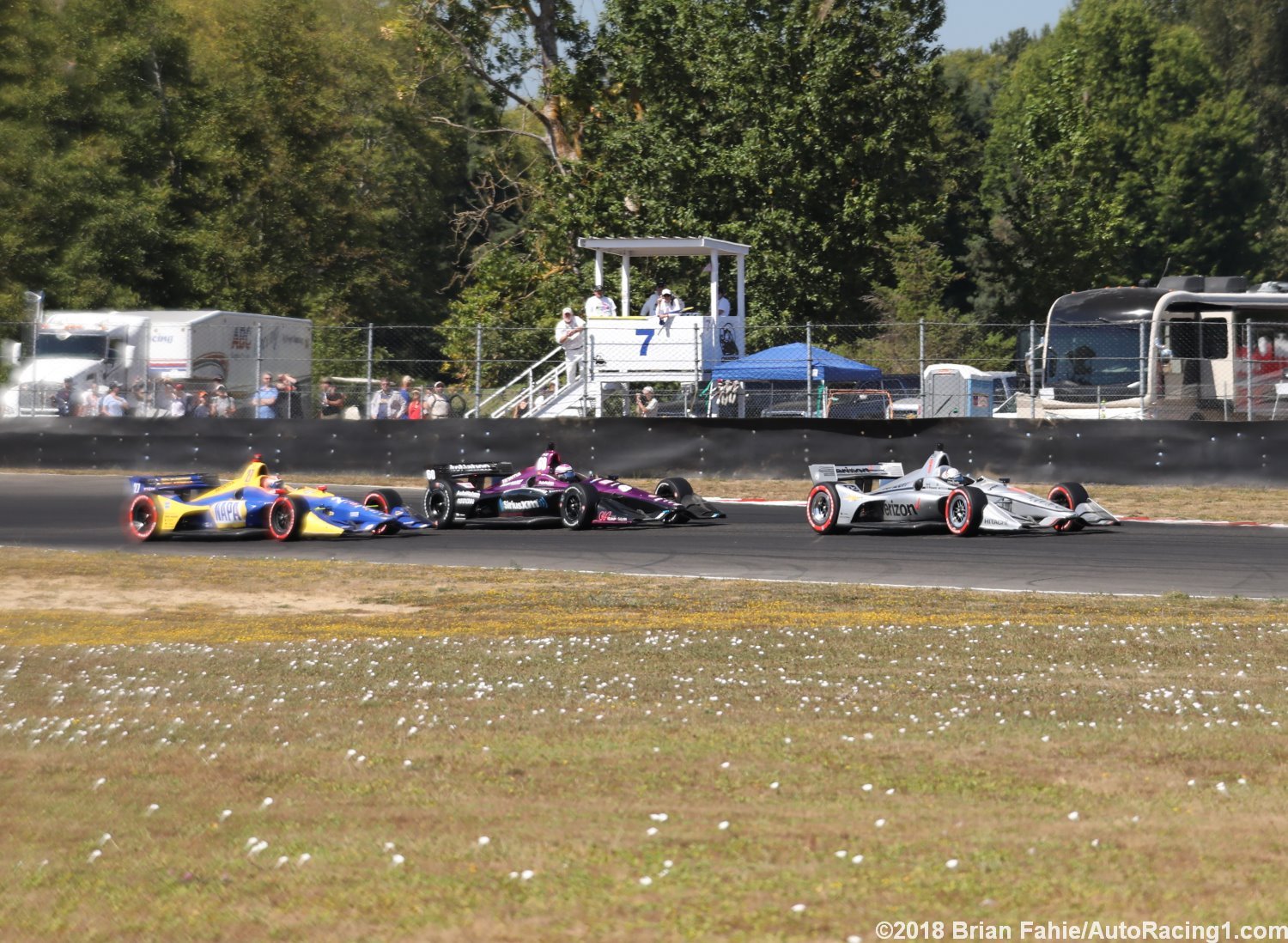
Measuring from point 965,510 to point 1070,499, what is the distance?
125 cm

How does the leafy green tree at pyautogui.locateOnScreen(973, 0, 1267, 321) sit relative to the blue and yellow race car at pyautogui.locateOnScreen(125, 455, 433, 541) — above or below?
above

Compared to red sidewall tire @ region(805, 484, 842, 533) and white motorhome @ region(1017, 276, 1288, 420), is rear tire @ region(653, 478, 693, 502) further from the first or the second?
white motorhome @ region(1017, 276, 1288, 420)

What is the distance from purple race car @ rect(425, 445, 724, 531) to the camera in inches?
755

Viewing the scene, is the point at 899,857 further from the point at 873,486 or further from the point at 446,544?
the point at 873,486

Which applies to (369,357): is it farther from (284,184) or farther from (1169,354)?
(284,184)

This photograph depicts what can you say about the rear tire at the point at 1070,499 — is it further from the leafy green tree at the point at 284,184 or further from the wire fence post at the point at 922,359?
the leafy green tree at the point at 284,184

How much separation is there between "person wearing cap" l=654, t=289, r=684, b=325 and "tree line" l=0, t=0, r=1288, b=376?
141 inches

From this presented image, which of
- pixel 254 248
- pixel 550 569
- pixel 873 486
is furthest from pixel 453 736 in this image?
pixel 254 248

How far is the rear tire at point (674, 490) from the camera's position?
19.4 m

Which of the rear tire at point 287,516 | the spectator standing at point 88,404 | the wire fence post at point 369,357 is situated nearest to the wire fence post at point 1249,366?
the rear tire at point 287,516

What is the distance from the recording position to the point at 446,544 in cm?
1780

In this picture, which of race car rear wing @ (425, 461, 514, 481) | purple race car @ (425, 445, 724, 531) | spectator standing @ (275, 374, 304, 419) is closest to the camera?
purple race car @ (425, 445, 724, 531)

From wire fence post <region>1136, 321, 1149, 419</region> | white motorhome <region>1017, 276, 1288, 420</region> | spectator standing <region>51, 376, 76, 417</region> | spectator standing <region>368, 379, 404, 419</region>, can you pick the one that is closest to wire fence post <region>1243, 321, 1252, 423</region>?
white motorhome <region>1017, 276, 1288, 420</region>

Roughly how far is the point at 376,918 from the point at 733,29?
120 ft
